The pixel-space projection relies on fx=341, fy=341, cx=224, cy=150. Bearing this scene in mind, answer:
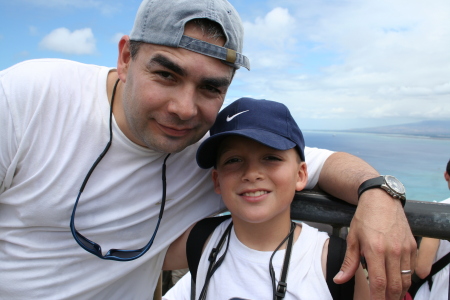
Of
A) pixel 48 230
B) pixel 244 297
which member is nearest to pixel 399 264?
pixel 244 297

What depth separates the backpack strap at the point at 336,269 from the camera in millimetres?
1473

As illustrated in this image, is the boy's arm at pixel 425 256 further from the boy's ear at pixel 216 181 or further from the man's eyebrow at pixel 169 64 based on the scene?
the man's eyebrow at pixel 169 64

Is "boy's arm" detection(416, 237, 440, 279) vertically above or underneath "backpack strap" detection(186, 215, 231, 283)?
underneath

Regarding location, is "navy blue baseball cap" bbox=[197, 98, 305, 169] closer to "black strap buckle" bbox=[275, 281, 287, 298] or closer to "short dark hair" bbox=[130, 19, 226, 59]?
"short dark hair" bbox=[130, 19, 226, 59]

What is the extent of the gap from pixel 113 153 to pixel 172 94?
475 millimetres

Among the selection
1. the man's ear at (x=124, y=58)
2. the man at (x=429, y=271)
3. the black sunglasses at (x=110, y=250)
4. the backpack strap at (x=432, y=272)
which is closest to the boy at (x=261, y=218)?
the black sunglasses at (x=110, y=250)

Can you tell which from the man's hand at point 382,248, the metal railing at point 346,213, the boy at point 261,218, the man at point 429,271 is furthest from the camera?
the man at point 429,271

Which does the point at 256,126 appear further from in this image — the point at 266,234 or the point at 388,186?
the point at 388,186

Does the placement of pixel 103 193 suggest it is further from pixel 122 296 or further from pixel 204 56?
pixel 204 56

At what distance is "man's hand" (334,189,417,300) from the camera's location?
127 centimetres

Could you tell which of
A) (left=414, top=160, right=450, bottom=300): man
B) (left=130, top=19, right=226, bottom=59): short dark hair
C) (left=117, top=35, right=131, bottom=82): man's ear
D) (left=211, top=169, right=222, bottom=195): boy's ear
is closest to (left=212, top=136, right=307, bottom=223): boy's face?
(left=211, top=169, right=222, bottom=195): boy's ear

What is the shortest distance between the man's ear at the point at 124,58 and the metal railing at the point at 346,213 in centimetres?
114

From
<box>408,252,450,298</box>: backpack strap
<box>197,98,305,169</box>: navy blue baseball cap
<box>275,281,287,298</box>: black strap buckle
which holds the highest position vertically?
<box>197,98,305,169</box>: navy blue baseball cap

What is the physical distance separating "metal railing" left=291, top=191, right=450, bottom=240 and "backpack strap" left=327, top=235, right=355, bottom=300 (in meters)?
0.10
